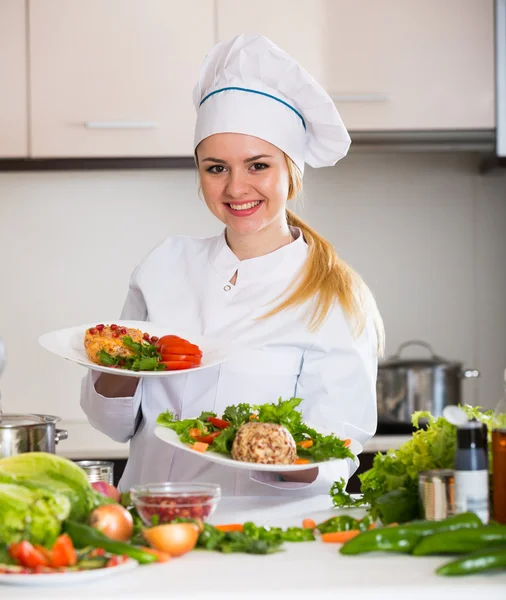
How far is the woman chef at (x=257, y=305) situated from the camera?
1.74 m

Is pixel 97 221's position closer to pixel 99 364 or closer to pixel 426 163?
pixel 426 163

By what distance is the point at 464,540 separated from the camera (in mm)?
996

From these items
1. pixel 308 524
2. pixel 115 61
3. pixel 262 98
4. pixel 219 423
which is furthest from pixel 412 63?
pixel 308 524

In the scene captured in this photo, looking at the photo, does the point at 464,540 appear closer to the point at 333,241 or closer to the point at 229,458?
the point at 229,458

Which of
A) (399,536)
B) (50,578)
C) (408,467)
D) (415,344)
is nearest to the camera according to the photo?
(50,578)

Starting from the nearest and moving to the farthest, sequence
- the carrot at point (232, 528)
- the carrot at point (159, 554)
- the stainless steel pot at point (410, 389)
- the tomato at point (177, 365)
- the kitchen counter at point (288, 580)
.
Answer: the kitchen counter at point (288, 580) < the carrot at point (159, 554) < the carrot at point (232, 528) < the tomato at point (177, 365) < the stainless steel pot at point (410, 389)

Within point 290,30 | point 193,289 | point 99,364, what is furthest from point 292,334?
point 290,30

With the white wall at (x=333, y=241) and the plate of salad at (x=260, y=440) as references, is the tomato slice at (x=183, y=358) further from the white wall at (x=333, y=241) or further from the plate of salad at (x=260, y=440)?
the white wall at (x=333, y=241)

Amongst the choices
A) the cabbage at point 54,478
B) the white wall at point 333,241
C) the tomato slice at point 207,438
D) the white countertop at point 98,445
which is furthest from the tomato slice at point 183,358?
the white wall at point 333,241

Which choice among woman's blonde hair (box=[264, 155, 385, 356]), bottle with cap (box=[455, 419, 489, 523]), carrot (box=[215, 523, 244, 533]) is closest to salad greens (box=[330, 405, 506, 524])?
bottle with cap (box=[455, 419, 489, 523])

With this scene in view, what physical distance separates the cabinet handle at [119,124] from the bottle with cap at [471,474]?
193 cm

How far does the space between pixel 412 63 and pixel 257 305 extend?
1.36m

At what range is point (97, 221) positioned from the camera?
315 cm

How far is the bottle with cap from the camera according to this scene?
108cm
